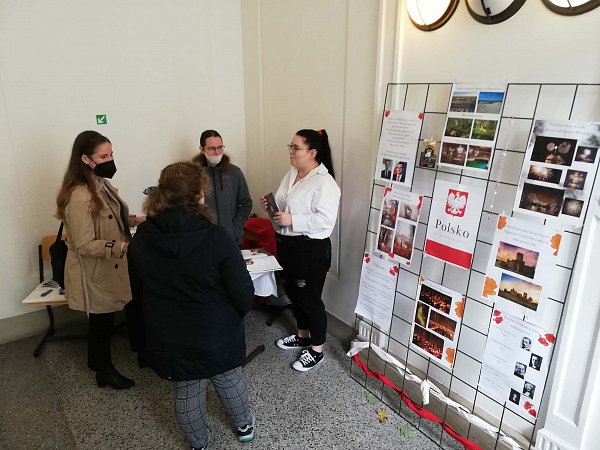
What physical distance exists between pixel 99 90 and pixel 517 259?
280 centimetres

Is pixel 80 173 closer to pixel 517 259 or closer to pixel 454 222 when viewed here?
pixel 454 222

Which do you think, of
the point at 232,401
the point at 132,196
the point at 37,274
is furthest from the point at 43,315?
the point at 232,401

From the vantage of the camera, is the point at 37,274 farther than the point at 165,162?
No

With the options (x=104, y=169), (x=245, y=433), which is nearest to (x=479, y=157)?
(x=245, y=433)

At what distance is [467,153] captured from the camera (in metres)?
1.90

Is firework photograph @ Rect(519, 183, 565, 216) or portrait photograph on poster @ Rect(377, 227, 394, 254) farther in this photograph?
portrait photograph on poster @ Rect(377, 227, 394, 254)

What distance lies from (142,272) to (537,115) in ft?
5.42

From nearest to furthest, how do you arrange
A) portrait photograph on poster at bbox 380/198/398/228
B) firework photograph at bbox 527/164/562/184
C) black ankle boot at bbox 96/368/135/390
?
1. firework photograph at bbox 527/164/562/184
2. portrait photograph on poster at bbox 380/198/398/228
3. black ankle boot at bbox 96/368/135/390

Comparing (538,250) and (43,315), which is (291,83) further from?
(43,315)

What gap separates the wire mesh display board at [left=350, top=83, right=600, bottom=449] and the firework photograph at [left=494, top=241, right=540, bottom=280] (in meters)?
0.10

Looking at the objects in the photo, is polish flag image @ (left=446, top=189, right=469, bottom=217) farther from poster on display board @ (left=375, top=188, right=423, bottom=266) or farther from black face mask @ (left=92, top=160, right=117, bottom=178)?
black face mask @ (left=92, top=160, right=117, bottom=178)

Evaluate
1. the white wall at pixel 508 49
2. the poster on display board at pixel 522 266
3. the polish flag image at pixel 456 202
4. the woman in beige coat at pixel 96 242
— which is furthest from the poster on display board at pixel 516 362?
the woman in beige coat at pixel 96 242

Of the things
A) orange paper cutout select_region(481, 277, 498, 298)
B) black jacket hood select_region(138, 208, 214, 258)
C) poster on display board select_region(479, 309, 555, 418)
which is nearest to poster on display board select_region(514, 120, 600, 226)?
orange paper cutout select_region(481, 277, 498, 298)

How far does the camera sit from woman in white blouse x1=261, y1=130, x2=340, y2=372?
A: 2.42 meters
